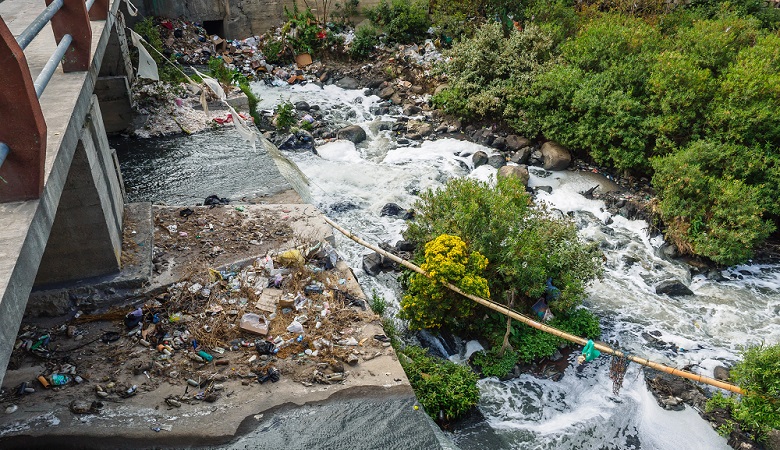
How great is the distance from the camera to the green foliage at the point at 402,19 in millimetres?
15867

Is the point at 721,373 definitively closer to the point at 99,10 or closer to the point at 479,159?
the point at 479,159

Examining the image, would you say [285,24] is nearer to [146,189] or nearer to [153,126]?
[153,126]

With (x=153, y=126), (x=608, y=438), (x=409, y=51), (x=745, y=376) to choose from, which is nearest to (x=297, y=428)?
(x=608, y=438)

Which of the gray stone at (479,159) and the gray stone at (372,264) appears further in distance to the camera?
the gray stone at (479,159)

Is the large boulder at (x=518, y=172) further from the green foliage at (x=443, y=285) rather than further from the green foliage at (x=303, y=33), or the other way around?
the green foliage at (x=303, y=33)

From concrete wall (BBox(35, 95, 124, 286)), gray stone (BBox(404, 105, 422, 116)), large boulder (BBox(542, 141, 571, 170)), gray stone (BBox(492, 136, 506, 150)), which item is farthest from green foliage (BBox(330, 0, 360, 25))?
concrete wall (BBox(35, 95, 124, 286))

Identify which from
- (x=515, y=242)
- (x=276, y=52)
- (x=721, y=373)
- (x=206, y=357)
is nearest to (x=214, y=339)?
(x=206, y=357)

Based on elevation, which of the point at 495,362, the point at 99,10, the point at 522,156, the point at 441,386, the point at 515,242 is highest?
the point at 99,10

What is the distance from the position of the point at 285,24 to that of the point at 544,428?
13.5 metres

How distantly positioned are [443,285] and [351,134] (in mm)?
6484

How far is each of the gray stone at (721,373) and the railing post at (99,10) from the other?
826cm

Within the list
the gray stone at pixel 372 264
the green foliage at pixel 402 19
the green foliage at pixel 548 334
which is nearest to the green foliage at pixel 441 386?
the green foliage at pixel 548 334

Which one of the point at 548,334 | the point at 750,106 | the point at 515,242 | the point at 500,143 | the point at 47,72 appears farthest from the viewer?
the point at 500,143

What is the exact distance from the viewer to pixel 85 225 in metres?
4.86
